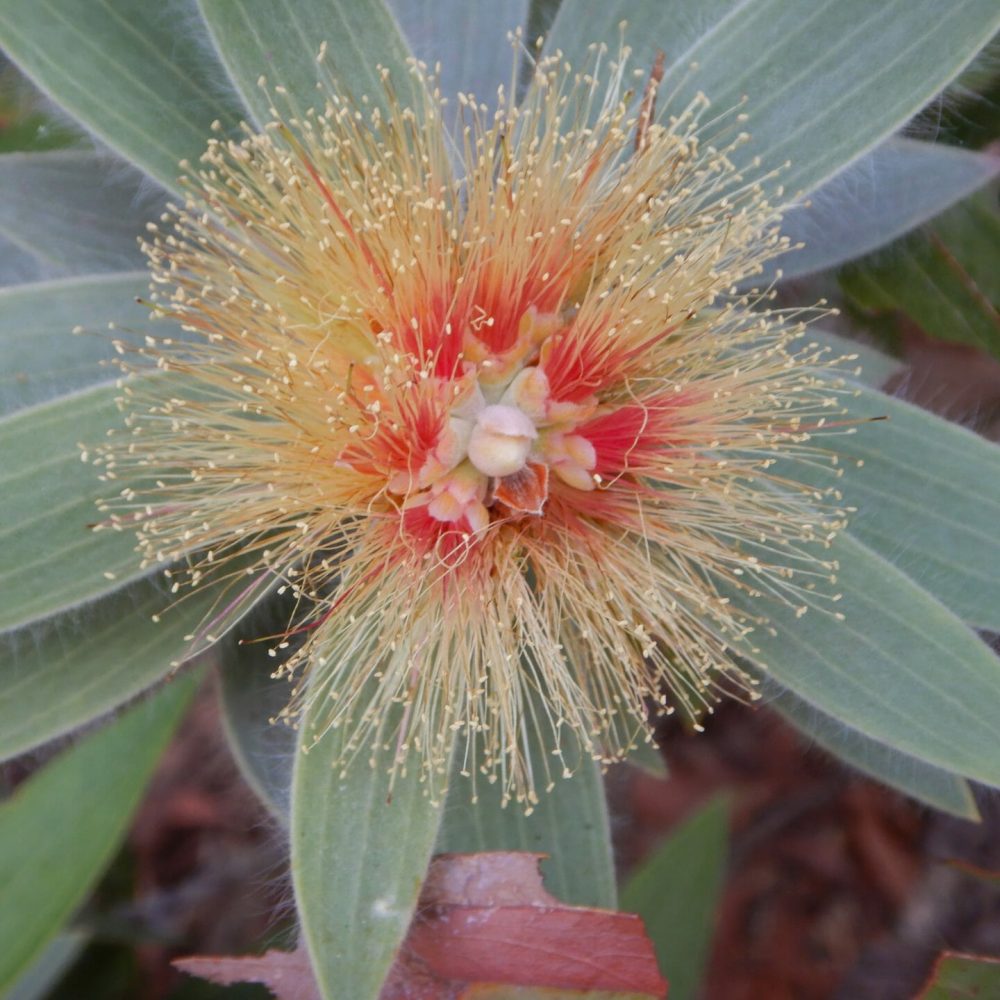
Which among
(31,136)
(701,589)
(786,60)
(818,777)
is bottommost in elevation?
(818,777)

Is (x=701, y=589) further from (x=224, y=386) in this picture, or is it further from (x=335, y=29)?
(x=335, y=29)

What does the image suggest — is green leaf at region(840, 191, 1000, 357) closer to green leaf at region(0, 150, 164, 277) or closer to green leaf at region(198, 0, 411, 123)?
green leaf at region(198, 0, 411, 123)

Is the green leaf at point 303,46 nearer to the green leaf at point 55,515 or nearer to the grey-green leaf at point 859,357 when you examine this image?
the green leaf at point 55,515

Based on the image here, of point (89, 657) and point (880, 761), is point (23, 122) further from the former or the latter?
point (880, 761)

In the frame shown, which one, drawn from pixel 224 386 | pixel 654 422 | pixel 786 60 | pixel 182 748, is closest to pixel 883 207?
pixel 786 60

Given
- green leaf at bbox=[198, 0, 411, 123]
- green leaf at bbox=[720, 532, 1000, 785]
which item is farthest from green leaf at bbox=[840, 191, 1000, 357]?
green leaf at bbox=[198, 0, 411, 123]

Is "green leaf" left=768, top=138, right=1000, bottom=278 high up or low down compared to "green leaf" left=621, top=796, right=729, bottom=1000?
up
